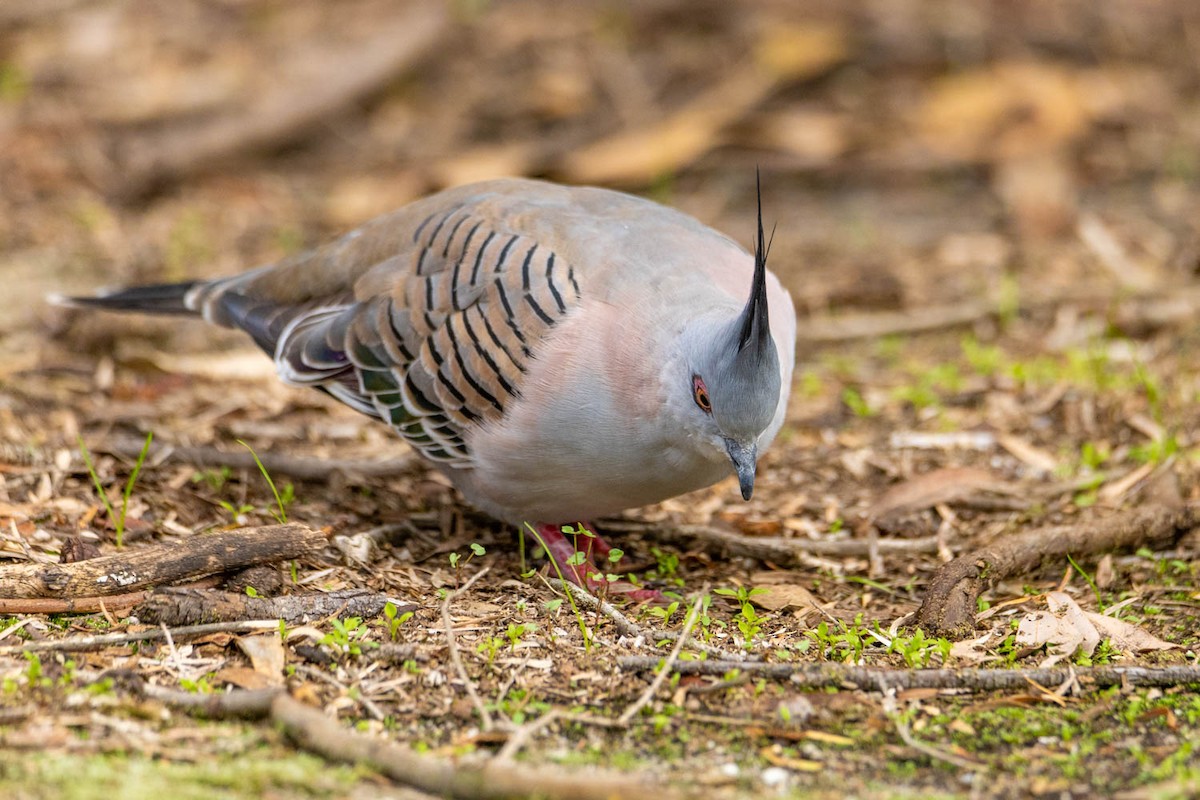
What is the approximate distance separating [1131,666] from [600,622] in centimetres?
155

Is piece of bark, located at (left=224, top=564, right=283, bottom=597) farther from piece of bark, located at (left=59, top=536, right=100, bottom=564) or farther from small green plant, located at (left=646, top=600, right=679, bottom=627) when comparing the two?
small green plant, located at (left=646, top=600, right=679, bottom=627)

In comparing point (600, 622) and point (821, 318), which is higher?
point (821, 318)

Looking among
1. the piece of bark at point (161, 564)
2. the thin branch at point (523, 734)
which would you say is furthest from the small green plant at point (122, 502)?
the thin branch at point (523, 734)

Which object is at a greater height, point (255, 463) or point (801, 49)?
point (801, 49)

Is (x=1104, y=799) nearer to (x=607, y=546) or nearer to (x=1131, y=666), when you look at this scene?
(x=1131, y=666)

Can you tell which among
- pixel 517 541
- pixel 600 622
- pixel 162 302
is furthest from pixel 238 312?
pixel 600 622

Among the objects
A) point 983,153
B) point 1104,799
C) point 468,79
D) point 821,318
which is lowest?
point 1104,799

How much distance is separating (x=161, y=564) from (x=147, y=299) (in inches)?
81.8

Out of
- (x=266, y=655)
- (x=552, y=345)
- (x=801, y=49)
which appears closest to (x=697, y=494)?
(x=552, y=345)

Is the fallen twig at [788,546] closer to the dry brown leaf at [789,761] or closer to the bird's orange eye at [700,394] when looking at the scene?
the bird's orange eye at [700,394]

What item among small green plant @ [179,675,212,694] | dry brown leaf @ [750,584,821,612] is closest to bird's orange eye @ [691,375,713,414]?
dry brown leaf @ [750,584,821,612]

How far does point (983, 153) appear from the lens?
29.3ft

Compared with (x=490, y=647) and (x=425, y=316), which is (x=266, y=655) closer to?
(x=490, y=647)

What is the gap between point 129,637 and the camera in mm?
3660
